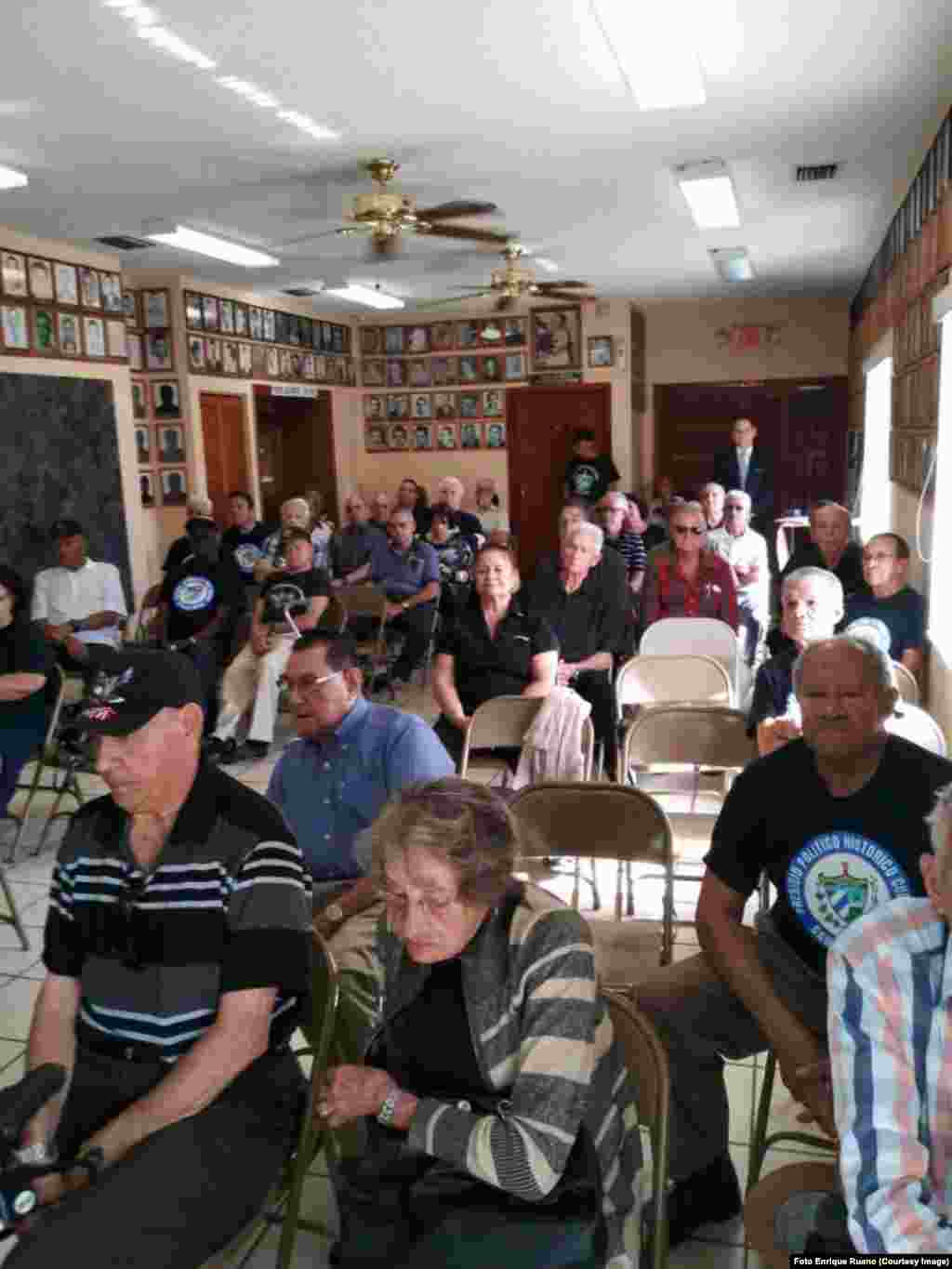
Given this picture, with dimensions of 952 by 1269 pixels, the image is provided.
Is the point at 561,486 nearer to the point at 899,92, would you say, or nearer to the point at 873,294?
the point at 873,294

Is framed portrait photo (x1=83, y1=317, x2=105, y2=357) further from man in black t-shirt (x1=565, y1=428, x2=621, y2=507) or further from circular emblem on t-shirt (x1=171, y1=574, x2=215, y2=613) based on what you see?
man in black t-shirt (x1=565, y1=428, x2=621, y2=507)

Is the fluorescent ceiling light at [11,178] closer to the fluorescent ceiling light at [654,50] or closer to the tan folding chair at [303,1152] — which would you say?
the fluorescent ceiling light at [654,50]

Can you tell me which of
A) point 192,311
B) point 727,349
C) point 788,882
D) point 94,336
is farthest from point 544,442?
point 788,882

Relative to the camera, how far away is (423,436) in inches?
455

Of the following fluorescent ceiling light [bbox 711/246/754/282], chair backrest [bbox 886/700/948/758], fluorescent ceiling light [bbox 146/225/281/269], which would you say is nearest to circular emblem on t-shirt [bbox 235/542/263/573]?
fluorescent ceiling light [bbox 146/225/281/269]

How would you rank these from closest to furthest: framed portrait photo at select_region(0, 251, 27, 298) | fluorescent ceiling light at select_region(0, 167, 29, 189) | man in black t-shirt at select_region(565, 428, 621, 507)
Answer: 1. fluorescent ceiling light at select_region(0, 167, 29, 189)
2. framed portrait photo at select_region(0, 251, 27, 298)
3. man in black t-shirt at select_region(565, 428, 621, 507)

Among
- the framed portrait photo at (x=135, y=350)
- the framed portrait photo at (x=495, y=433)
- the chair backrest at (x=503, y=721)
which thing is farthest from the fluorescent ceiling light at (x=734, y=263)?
the chair backrest at (x=503, y=721)

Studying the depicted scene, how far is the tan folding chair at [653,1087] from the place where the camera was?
1573mm

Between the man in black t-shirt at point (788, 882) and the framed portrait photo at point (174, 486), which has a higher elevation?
the framed portrait photo at point (174, 486)

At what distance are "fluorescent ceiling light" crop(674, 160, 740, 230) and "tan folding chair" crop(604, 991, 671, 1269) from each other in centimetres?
473

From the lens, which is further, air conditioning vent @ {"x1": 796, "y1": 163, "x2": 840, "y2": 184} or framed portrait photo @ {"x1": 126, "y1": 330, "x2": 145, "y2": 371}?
framed portrait photo @ {"x1": 126, "y1": 330, "x2": 145, "y2": 371}

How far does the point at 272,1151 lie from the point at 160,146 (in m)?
4.35

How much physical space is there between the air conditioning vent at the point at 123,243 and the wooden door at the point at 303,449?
371 centimetres

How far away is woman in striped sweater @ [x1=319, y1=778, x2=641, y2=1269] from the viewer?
143 centimetres
